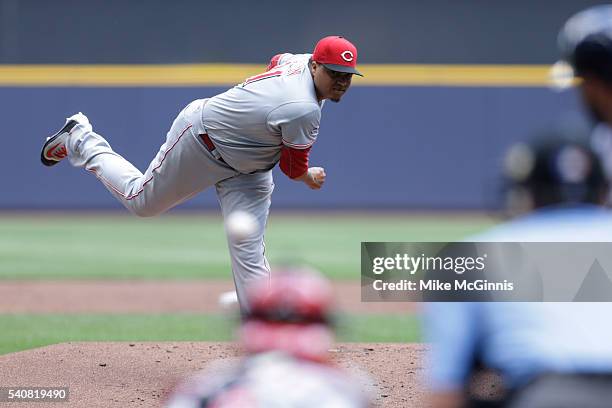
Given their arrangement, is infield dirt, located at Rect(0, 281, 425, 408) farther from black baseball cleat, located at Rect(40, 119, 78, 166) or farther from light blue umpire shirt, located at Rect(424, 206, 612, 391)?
light blue umpire shirt, located at Rect(424, 206, 612, 391)

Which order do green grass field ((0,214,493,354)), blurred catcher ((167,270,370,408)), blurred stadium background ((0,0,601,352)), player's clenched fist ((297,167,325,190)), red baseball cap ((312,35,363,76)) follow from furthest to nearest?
blurred stadium background ((0,0,601,352)) < green grass field ((0,214,493,354)) < player's clenched fist ((297,167,325,190)) < red baseball cap ((312,35,363,76)) < blurred catcher ((167,270,370,408))

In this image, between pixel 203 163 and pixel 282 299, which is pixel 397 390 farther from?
pixel 282 299

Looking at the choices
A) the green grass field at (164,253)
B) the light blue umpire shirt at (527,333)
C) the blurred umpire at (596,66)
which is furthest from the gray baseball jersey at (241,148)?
the light blue umpire shirt at (527,333)

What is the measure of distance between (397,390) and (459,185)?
1153 cm

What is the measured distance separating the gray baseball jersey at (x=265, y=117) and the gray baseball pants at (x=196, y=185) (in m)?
0.08

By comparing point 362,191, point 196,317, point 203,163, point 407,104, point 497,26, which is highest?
point 497,26

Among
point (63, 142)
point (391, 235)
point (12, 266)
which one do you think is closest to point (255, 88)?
point (63, 142)

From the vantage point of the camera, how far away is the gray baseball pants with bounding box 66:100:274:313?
16.5ft

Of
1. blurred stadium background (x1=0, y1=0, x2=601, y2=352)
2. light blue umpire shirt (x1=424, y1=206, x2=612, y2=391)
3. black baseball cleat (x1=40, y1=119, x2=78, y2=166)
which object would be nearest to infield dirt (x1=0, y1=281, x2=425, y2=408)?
black baseball cleat (x1=40, y1=119, x2=78, y2=166)

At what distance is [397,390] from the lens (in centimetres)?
500

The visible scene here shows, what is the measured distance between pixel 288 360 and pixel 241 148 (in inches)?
128

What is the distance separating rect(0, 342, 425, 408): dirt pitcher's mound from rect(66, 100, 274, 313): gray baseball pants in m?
0.52

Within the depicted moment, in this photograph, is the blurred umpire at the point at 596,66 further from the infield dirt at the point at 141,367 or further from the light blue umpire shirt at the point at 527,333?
the infield dirt at the point at 141,367

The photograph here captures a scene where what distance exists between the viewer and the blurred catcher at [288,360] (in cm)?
180
